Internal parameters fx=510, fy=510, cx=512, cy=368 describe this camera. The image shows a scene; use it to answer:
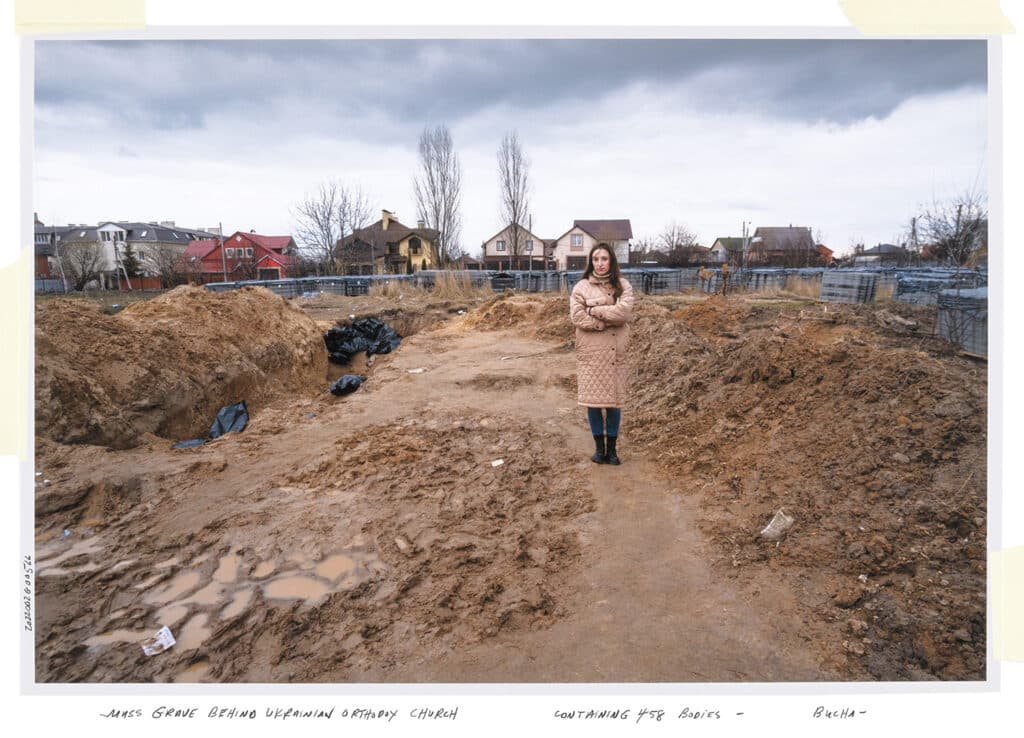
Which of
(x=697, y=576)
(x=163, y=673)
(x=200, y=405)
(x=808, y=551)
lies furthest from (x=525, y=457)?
(x=200, y=405)

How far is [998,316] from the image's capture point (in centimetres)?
180

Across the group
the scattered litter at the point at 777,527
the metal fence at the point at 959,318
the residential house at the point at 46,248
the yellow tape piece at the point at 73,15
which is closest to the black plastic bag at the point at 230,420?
the residential house at the point at 46,248

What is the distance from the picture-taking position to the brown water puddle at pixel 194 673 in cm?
188

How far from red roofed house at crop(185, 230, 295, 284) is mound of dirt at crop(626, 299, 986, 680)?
21086 mm

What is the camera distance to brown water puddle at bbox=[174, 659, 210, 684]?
6.15 feet

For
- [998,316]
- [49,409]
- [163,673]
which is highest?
[998,316]

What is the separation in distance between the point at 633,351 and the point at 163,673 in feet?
20.9

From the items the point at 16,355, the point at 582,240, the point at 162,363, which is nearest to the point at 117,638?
the point at 16,355

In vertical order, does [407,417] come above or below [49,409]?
below

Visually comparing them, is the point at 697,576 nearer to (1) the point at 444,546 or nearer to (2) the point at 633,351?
(1) the point at 444,546

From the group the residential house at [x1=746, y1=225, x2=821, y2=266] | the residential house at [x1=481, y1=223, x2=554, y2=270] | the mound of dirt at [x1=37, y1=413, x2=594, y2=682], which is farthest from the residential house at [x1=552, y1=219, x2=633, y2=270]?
the mound of dirt at [x1=37, y1=413, x2=594, y2=682]

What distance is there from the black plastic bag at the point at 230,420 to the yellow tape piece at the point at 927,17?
19.0 ft

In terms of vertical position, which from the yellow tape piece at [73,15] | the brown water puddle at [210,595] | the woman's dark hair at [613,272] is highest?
the yellow tape piece at [73,15]

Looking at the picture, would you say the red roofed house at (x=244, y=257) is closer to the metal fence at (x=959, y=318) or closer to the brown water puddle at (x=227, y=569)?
the brown water puddle at (x=227, y=569)
